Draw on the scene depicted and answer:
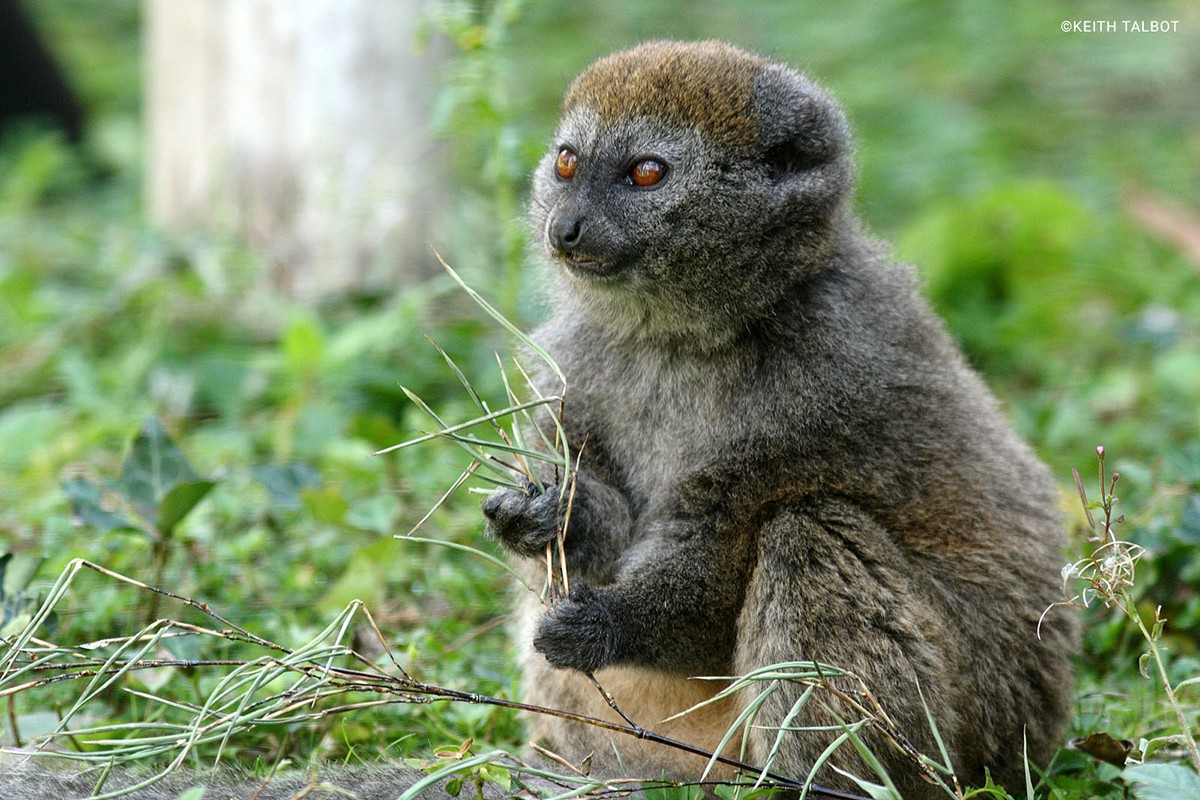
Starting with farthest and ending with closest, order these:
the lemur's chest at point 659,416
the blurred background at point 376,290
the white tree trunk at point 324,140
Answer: the white tree trunk at point 324,140 → the blurred background at point 376,290 → the lemur's chest at point 659,416

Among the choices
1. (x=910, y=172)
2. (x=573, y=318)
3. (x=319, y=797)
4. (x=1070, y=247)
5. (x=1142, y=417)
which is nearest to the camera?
(x=319, y=797)

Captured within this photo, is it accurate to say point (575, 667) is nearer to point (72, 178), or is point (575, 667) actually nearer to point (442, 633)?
point (442, 633)

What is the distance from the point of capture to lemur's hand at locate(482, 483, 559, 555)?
14.1 ft

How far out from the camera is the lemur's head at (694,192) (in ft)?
14.7

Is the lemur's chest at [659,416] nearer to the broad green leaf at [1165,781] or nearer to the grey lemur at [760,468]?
the grey lemur at [760,468]

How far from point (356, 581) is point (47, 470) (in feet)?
6.74

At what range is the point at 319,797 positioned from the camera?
3801mm

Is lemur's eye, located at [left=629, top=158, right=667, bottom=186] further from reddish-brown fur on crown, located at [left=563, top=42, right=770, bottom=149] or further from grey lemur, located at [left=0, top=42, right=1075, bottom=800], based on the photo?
reddish-brown fur on crown, located at [left=563, top=42, right=770, bottom=149]

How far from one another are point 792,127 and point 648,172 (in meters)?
0.52

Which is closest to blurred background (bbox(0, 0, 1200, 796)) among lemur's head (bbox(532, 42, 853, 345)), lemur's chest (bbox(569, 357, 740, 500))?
lemur's head (bbox(532, 42, 853, 345))

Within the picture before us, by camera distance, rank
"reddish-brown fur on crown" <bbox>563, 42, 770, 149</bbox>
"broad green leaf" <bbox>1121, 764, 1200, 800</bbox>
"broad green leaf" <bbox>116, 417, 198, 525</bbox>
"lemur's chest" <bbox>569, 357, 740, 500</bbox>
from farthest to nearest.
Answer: "broad green leaf" <bbox>116, 417, 198, 525</bbox> < "reddish-brown fur on crown" <bbox>563, 42, 770, 149</bbox> < "lemur's chest" <bbox>569, 357, 740, 500</bbox> < "broad green leaf" <bbox>1121, 764, 1200, 800</bbox>

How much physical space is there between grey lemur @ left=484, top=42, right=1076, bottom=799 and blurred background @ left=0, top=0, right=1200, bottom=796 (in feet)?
1.67

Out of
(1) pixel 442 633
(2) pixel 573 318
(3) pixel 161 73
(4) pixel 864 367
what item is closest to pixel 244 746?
(1) pixel 442 633

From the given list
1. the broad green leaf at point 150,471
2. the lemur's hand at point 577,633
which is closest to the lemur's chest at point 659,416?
the lemur's hand at point 577,633
